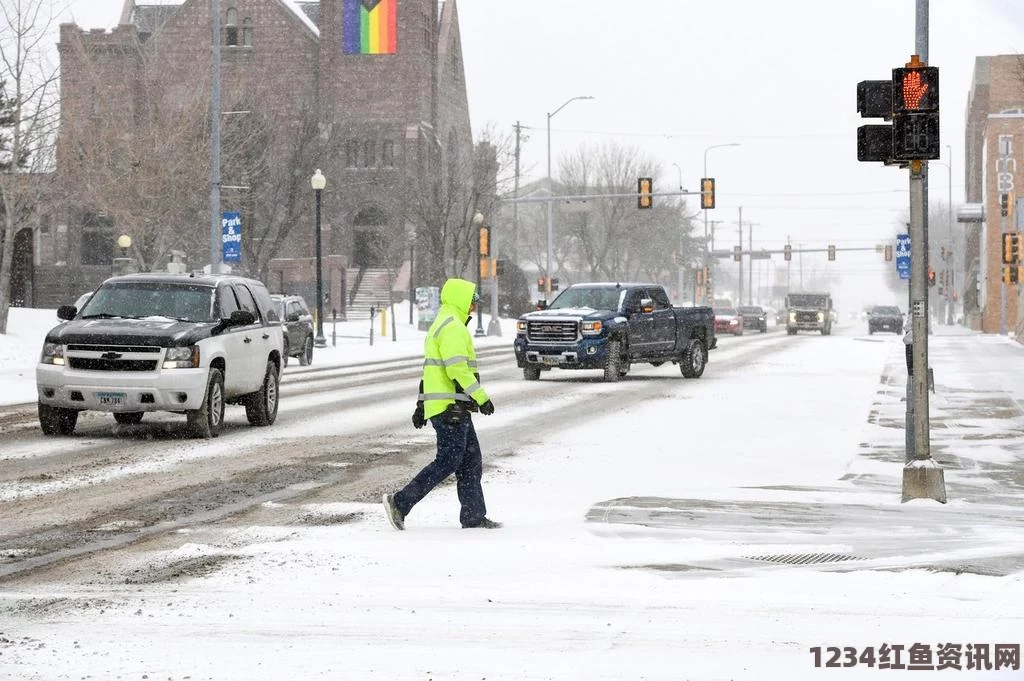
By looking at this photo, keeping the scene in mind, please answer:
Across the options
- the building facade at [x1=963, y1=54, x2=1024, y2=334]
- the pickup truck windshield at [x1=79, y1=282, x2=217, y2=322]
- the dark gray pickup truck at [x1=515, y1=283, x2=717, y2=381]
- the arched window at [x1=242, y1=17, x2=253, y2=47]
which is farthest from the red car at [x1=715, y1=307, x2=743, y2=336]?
the pickup truck windshield at [x1=79, y1=282, x2=217, y2=322]

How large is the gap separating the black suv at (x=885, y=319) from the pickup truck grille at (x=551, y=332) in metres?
49.3

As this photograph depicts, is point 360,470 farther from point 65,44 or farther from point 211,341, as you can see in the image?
point 65,44

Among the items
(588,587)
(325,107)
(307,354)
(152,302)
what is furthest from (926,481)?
(325,107)

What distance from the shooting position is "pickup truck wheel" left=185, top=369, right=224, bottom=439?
60.1 ft

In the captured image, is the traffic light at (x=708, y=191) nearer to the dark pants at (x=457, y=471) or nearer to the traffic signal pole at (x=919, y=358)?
the traffic signal pole at (x=919, y=358)

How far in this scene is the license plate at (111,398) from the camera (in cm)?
1788

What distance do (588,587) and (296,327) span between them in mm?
29594

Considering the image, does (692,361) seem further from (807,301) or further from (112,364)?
(807,301)

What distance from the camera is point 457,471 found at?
37.2ft

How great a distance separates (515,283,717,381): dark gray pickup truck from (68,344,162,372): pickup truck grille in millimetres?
13616

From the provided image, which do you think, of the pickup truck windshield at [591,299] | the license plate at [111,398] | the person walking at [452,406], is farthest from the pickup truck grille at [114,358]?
the pickup truck windshield at [591,299]

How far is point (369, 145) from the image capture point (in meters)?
85.1

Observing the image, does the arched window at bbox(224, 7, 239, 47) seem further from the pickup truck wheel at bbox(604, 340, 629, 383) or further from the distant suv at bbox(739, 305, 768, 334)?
the pickup truck wheel at bbox(604, 340, 629, 383)

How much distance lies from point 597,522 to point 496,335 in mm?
55895
